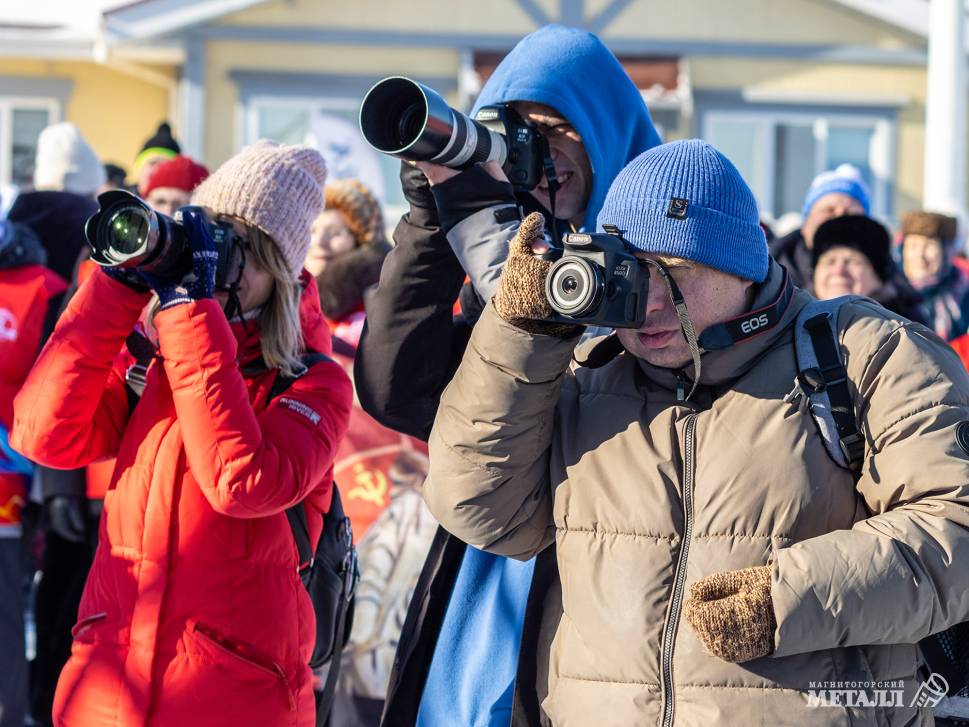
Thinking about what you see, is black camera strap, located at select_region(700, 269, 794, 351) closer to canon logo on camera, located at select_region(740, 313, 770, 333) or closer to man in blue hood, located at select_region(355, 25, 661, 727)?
canon logo on camera, located at select_region(740, 313, 770, 333)

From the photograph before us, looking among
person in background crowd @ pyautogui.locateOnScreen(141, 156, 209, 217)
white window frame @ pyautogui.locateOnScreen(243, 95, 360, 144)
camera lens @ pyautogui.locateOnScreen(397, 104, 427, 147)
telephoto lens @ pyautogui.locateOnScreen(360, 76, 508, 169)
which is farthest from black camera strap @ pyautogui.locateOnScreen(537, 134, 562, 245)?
white window frame @ pyautogui.locateOnScreen(243, 95, 360, 144)

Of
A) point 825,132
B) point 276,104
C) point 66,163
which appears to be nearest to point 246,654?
point 66,163

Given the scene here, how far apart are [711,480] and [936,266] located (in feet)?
14.7

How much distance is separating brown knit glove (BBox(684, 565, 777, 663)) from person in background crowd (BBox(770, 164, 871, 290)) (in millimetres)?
3269

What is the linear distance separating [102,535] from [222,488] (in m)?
0.31

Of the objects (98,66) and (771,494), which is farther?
(98,66)

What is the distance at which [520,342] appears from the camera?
Answer: 6.55 ft

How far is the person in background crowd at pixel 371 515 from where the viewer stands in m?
4.11

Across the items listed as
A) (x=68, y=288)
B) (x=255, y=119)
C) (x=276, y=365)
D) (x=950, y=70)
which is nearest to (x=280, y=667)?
(x=276, y=365)

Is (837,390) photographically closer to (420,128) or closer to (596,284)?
(596,284)

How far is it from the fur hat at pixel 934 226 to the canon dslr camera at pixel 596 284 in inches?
176

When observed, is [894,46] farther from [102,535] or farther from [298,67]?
[102,535]

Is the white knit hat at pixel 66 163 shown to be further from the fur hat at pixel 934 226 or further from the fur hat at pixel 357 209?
the fur hat at pixel 934 226

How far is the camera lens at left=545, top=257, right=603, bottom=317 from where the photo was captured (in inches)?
74.5
